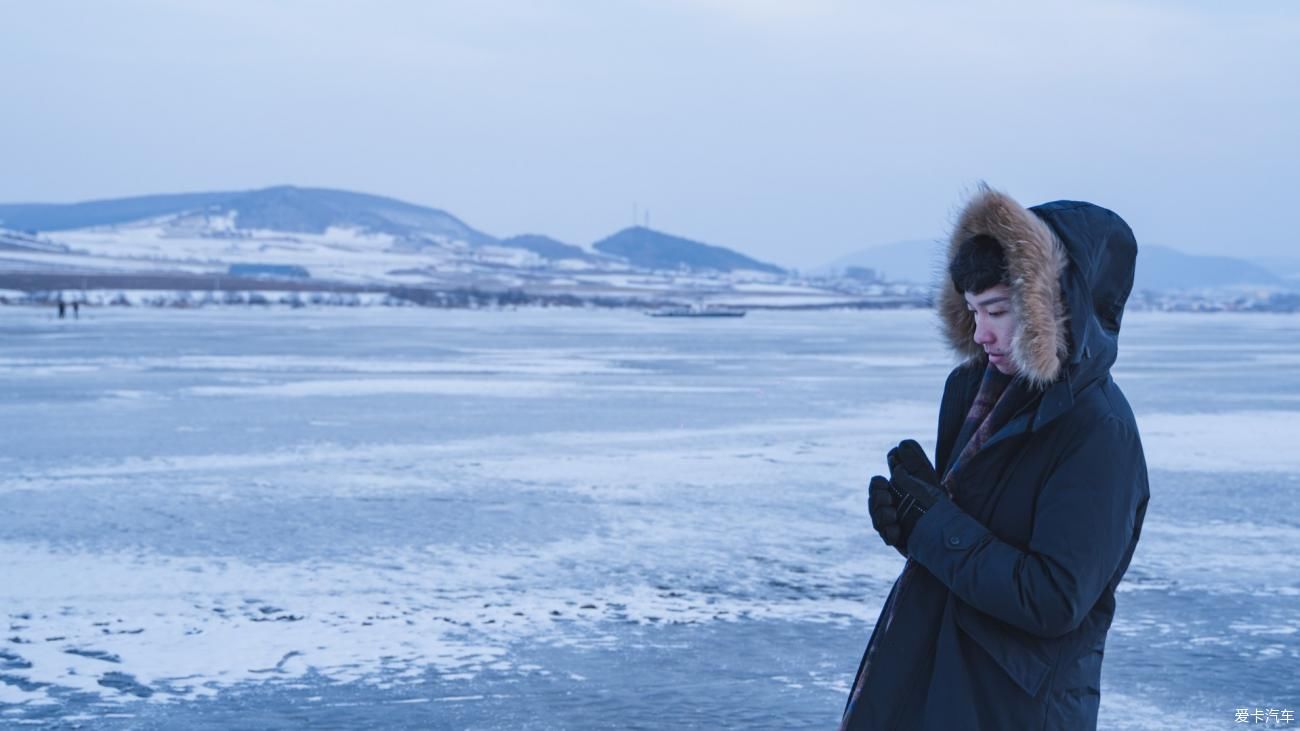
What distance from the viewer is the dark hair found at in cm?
210

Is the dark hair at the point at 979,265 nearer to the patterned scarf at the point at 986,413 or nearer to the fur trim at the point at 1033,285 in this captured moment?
the fur trim at the point at 1033,285

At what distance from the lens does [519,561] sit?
24.8ft

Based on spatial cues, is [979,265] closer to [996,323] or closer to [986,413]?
[996,323]

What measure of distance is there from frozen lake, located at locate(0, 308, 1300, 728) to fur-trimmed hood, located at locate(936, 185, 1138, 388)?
2992 millimetres

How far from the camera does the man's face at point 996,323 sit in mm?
2098

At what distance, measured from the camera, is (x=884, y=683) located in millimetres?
2189

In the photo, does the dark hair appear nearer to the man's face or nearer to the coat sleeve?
the man's face

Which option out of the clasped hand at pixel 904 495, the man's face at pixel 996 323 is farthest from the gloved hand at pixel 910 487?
the man's face at pixel 996 323

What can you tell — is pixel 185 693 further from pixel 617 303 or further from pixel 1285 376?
pixel 617 303

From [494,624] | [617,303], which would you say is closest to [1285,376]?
[494,624]

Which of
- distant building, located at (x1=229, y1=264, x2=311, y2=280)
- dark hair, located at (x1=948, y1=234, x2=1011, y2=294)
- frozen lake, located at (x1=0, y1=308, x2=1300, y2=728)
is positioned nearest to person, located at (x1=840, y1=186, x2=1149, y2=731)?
dark hair, located at (x1=948, y1=234, x2=1011, y2=294)

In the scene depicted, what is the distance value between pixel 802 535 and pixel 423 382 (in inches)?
487

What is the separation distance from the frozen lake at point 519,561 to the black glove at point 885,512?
2761mm

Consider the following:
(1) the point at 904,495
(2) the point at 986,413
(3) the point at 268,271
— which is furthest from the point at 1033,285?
(3) the point at 268,271
